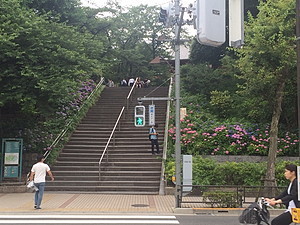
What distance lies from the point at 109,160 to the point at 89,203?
16.9 ft

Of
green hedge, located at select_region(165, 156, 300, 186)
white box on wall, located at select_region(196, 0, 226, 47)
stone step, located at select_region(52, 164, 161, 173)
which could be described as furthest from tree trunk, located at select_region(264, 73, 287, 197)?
white box on wall, located at select_region(196, 0, 226, 47)

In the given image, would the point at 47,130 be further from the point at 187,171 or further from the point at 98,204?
the point at 187,171

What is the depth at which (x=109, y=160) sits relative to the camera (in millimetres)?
17625

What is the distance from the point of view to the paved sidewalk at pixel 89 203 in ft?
37.1

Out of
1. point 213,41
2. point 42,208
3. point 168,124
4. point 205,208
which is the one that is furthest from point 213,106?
point 213,41

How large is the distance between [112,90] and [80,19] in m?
7.27

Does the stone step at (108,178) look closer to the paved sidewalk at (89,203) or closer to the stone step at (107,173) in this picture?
the stone step at (107,173)

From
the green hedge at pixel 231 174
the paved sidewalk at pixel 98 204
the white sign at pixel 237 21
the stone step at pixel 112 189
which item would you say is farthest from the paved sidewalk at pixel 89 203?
the white sign at pixel 237 21

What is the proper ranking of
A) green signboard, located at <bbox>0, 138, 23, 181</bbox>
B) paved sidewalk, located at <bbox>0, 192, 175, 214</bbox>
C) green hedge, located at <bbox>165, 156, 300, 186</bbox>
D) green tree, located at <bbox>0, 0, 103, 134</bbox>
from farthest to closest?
green signboard, located at <bbox>0, 138, 23, 181</bbox> → green hedge, located at <bbox>165, 156, 300, 186</bbox> → green tree, located at <bbox>0, 0, 103, 134</bbox> → paved sidewalk, located at <bbox>0, 192, 175, 214</bbox>

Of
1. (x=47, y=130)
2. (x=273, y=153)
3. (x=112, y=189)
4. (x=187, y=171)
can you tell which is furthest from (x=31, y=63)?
(x=273, y=153)

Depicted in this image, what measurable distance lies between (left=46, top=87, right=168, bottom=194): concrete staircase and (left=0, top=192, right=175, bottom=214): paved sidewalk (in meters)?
0.95

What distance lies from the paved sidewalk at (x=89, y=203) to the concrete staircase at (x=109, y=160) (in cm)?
95

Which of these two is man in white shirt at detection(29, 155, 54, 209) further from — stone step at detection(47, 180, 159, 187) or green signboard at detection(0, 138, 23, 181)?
green signboard at detection(0, 138, 23, 181)

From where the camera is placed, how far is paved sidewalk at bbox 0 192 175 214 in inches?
445
